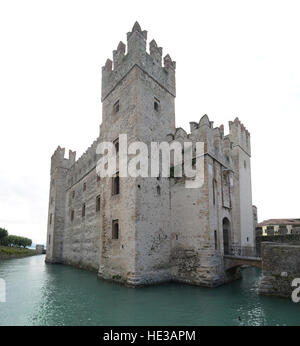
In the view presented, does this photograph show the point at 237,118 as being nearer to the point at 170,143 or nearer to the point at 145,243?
the point at 170,143

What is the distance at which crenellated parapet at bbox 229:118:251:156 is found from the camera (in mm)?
19487

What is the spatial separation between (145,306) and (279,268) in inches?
228

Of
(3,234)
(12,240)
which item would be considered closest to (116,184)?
(3,234)

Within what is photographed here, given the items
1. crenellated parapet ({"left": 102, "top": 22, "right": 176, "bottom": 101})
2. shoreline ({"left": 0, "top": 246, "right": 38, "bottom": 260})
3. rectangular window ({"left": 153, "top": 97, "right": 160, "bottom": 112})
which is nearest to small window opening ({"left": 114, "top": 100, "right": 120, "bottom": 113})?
crenellated parapet ({"left": 102, "top": 22, "right": 176, "bottom": 101})

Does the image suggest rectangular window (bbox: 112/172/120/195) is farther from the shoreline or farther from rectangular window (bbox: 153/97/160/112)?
the shoreline

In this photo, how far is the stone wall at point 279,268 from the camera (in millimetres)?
9711

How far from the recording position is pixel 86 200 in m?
22.1

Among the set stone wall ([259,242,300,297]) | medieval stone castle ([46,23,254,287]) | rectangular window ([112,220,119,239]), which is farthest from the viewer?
rectangular window ([112,220,119,239])

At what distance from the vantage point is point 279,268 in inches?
395

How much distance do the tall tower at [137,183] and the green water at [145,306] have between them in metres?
1.42

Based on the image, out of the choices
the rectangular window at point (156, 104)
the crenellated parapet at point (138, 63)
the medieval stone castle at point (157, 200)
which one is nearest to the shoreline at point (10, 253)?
the medieval stone castle at point (157, 200)

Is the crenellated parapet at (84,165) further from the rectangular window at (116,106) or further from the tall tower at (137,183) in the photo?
the rectangular window at (116,106)

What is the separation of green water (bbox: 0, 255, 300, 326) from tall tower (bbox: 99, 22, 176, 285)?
1423 mm

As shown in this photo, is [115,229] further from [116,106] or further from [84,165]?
[84,165]
